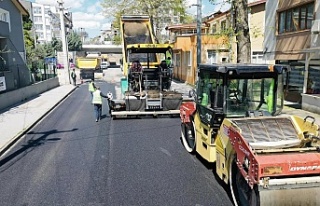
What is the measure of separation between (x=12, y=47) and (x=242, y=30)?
62.3ft

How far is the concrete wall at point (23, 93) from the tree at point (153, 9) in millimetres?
10924

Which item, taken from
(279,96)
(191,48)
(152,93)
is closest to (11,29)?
(191,48)

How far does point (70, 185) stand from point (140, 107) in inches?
245

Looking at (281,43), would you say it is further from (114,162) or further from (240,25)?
(114,162)

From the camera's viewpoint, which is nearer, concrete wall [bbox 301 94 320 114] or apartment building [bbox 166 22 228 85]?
concrete wall [bbox 301 94 320 114]

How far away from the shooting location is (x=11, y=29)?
22812 mm

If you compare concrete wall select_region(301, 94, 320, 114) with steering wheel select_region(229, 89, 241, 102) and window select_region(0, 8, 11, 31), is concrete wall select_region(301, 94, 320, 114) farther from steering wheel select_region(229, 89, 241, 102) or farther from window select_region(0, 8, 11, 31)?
window select_region(0, 8, 11, 31)

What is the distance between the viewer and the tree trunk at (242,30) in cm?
1133

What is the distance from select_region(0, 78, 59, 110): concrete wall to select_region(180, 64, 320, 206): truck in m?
11.6

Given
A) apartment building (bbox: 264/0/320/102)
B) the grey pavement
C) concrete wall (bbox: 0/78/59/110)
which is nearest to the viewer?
the grey pavement

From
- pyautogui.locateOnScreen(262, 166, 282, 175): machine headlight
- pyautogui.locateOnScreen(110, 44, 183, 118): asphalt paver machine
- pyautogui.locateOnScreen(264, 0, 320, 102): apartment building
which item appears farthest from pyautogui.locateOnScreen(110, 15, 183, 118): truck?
pyautogui.locateOnScreen(262, 166, 282, 175): machine headlight

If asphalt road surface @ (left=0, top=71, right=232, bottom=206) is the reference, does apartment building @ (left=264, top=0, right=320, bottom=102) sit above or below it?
above

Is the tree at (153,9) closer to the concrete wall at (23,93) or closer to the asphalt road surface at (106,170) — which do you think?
the concrete wall at (23,93)

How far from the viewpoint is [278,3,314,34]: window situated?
1440cm
